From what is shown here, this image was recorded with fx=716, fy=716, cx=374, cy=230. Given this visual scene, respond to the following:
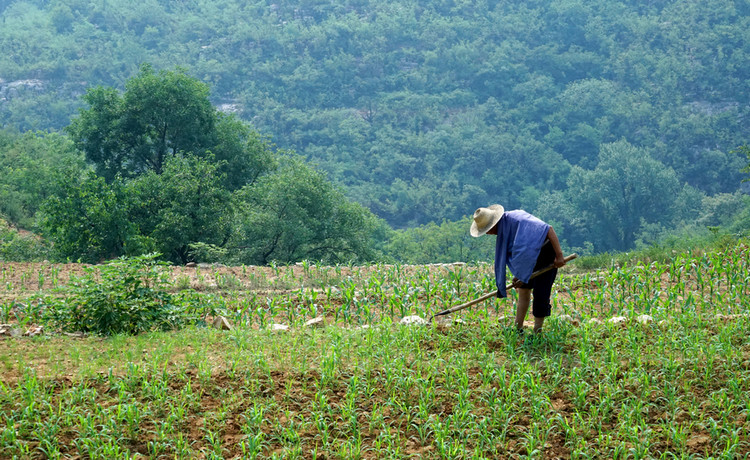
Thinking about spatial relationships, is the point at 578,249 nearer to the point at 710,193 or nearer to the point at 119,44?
the point at 710,193

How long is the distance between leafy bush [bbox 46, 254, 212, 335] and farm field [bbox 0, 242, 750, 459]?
9.7 inches

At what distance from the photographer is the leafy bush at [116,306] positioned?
7.45 m

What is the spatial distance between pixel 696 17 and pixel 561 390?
89886 mm

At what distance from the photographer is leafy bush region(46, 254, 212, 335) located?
745 centimetres

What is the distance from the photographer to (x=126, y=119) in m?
25.7

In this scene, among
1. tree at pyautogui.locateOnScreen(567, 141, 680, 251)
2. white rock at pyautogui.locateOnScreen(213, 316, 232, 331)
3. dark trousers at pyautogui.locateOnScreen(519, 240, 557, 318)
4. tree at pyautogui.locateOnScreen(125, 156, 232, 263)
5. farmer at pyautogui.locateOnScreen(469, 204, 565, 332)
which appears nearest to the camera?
farmer at pyautogui.locateOnScreen(469, 204, 565, 332)

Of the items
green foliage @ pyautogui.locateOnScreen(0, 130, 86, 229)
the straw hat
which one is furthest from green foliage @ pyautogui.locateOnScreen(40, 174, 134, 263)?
the straw hat

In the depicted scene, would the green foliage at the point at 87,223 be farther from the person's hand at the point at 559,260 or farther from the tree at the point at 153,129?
the person's hand at the point at 559,260

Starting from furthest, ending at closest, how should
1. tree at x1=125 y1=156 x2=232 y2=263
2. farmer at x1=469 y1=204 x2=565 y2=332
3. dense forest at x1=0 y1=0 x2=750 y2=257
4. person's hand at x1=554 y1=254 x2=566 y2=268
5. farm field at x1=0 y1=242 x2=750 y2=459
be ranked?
1. dense forest at x1=0 y1=0 x2=750 y2=257
2. tree at x1=125 y1=156 x2=232 y2=263
3. farmer at x1=469 y1=204 x2=565 y2=332
4. person's hand at x1=554 y1=254 x2=566 y2=268
5. farm field at x1=0 y1=242 x2=750 y2=459

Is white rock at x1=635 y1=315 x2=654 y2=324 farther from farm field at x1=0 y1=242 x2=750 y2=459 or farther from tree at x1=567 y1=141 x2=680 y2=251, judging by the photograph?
tree at x1=567 y1=141 x2=680 y2=251

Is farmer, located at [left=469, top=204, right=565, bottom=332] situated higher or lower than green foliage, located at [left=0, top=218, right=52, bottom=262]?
higher

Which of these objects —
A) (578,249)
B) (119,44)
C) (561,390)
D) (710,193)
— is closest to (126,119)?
(561,390)

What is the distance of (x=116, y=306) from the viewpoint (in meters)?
7.47

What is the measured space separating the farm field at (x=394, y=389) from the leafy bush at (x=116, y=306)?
25cm
